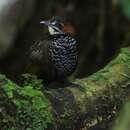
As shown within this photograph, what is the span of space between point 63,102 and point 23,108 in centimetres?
39

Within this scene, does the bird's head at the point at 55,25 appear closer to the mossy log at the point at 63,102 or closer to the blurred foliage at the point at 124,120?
the mossy log at the point at 63,102

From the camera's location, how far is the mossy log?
296cm

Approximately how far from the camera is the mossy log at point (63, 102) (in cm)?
296

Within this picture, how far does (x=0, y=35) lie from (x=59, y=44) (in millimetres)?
2860

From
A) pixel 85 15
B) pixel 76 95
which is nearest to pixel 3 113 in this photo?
pixel 76 95

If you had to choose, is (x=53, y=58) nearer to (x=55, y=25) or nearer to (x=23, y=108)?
(x=55, y=25)

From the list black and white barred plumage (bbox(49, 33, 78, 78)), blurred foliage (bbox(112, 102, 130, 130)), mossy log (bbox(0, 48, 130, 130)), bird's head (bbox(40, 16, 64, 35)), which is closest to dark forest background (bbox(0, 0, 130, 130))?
blurred foliage (bbox(112, 102, 130, 130))

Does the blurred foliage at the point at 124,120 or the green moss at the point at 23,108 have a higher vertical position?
the green moss at the point at 23,108

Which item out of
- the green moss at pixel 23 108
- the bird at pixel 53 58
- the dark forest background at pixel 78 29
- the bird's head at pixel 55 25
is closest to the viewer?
the green moss at pixel 23 108

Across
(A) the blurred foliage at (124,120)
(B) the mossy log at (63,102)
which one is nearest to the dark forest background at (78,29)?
(A) the blurred foliage at (124,120)

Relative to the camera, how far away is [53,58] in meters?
3.92

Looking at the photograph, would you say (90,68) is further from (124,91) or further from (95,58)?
(124,91)

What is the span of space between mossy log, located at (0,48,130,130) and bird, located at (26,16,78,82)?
7.5 inches

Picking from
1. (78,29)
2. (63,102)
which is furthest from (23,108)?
(78,29)
